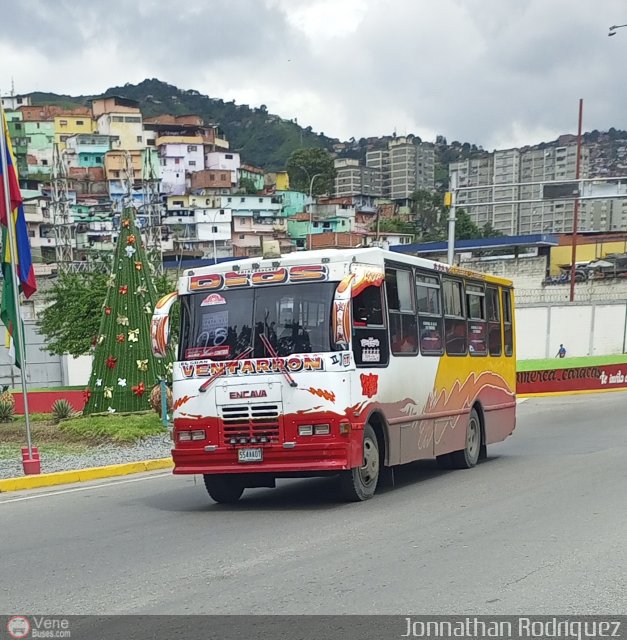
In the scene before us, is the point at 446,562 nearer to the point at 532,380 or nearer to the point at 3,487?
the point at 3,487

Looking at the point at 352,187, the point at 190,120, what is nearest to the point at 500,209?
the point at 352,187

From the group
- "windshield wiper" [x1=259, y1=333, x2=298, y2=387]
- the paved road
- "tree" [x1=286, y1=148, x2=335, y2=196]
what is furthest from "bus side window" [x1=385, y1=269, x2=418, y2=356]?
"tree" [x1=286, y1=148, x2=335, y2=196]

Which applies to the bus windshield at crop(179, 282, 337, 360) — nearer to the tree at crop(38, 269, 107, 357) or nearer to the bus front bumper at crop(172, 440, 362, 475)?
the bus front bumper at crop(172, 440, 362, 475)

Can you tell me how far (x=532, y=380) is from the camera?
118 feet

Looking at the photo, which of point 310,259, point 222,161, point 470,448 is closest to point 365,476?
point 310,259

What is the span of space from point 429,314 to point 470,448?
306 centimetres

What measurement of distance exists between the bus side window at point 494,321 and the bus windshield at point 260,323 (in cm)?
594

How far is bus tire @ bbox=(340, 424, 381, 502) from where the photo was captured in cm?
1105

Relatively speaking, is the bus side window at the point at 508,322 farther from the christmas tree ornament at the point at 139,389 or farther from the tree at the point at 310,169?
the tree at the point at 310,169

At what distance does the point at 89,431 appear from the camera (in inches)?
747

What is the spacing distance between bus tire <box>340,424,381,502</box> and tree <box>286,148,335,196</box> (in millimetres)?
139739

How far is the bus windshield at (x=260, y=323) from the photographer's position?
35.9 ft

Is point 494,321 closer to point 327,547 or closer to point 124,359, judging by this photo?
point 124,359

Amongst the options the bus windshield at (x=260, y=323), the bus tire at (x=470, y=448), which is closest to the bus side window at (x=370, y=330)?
the bus windshield at (x=260, y=323)
